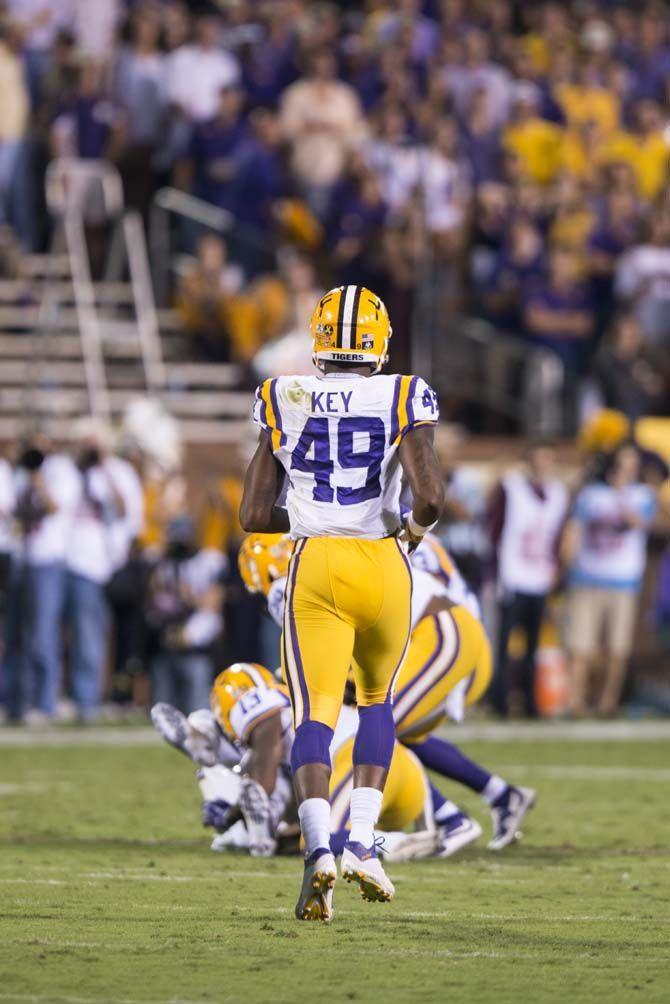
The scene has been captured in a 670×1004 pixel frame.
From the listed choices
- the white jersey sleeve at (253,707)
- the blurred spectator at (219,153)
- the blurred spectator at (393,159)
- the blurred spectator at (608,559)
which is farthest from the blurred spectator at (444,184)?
the white jersey sleeve at (253,707)

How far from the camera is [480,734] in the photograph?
45.0ft

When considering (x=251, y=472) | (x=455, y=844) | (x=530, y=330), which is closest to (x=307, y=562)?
(x=251, y=472)

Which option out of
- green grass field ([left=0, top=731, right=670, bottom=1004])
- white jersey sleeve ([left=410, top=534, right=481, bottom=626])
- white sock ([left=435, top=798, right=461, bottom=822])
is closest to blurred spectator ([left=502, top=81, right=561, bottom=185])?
green grass field ([left=0, top=731, right=670, bottom=1004])

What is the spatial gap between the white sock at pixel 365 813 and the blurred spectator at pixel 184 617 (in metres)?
8.08

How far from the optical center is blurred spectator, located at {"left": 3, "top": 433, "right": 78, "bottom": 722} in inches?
558

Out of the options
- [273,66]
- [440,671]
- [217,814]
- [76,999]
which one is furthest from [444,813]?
[273,66]

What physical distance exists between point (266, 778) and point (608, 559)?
7727 millimetres

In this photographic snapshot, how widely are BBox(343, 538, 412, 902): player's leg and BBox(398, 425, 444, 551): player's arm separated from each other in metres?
0.19

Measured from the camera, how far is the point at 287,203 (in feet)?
58.0

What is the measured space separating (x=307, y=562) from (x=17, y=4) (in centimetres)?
1293

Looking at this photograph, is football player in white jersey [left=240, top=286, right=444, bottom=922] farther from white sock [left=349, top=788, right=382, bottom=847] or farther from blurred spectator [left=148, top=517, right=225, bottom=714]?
blurred spectator [left=148, top=517, right=225, bottom=714]

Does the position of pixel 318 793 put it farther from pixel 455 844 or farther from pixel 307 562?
pixel 455 844

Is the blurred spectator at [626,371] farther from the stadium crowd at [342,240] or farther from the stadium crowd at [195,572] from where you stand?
the stadium crowd at [195,572]

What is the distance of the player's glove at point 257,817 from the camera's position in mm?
7781
